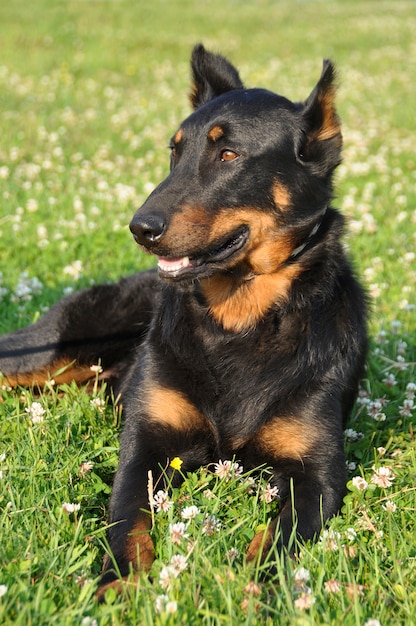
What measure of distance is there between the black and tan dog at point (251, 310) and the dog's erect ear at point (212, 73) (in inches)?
23.1

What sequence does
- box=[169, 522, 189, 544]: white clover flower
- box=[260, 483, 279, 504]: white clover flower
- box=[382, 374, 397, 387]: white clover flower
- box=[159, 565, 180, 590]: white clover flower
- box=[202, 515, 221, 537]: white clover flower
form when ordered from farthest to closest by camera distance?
box=[382, 374, 397, 387]: white clover flower
box=[260, 483, 279, 504]: white clover flower
box=[202, 515, 221, 537]: white clover flower
box=[169, 522, 189, 544]: white clover flower
box=[159, 565, 180, 590]: white clover flower

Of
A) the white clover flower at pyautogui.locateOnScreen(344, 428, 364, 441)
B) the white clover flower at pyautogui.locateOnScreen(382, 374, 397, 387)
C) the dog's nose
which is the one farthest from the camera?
the white clover flower at pyautogui.locateOnScreen(382, 374, 397, 387)

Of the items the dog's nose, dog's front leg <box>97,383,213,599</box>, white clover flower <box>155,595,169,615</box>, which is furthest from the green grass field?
the dog's nose

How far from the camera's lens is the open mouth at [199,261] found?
3.54 m

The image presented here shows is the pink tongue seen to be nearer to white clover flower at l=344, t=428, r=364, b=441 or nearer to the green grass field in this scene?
the green grass field

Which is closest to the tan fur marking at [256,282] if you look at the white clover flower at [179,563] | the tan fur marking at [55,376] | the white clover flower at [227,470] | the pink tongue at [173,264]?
the pink tongue at [173,264]

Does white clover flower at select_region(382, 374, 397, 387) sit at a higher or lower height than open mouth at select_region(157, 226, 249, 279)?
lower

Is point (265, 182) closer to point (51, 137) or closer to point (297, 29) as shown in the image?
point (51, 137)

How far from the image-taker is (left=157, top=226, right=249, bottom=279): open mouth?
11.6 ft

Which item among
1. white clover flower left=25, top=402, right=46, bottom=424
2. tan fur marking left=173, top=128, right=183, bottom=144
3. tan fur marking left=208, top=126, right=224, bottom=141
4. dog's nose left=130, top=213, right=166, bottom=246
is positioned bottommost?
white clover flower left=25, top=402, right=46, bottom=424

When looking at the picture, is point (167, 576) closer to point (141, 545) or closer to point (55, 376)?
point (141, 545)

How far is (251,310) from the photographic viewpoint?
3.81 m

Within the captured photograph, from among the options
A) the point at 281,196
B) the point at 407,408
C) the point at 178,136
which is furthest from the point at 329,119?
the point at 407,408

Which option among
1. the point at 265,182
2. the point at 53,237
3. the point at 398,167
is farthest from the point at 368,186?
the point at 265,182
